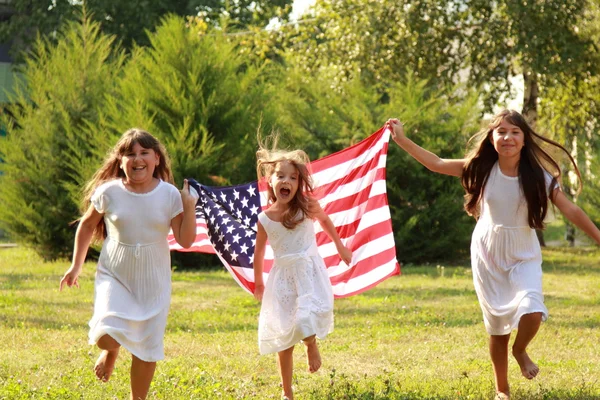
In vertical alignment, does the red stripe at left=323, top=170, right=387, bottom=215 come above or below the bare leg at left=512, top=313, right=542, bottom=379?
above

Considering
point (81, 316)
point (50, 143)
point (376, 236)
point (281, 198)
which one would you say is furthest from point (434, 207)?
point (281, 198)

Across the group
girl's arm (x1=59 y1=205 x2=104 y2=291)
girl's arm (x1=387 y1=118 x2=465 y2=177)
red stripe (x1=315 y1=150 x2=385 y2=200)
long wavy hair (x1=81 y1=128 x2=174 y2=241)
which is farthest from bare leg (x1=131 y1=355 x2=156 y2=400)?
red stripe (x1=315 y1=150 x2=385 y2=200)

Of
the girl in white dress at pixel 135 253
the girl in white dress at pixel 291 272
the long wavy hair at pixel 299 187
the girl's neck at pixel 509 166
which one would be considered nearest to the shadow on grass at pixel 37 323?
the girl in white dress at pixel 291 272

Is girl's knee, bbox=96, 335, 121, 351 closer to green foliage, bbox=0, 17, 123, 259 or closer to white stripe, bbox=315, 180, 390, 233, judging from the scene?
white stripe, bbox=315, 180, 390, 233

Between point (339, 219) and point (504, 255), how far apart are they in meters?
1.83

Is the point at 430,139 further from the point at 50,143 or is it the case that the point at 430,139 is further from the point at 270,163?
the point at 270,163

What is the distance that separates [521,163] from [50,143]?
1379 centimetres

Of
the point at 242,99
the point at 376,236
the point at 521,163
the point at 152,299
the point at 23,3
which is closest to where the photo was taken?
the point at 152,299

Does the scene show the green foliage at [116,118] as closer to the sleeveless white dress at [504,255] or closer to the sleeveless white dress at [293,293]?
the sleeveless white dress at [293,293]

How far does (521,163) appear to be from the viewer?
664 cm

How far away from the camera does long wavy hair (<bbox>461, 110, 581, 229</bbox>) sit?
21.3 feet

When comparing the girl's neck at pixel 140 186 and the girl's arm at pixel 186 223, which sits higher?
the girl's neck at pixel 140 186

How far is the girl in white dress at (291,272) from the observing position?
260 inches

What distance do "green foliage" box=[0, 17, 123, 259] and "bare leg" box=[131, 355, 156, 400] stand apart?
42.3ft
